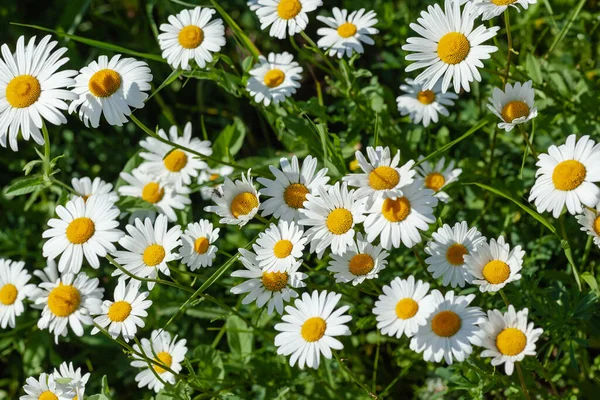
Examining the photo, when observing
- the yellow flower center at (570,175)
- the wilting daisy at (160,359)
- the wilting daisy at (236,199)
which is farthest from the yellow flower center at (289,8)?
the wilting daisy at (160,359)

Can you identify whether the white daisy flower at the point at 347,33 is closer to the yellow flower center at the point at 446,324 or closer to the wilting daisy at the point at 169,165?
the wilting daisy at the point at 169,165

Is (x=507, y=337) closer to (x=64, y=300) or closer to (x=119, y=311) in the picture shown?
(x=119, y=311)

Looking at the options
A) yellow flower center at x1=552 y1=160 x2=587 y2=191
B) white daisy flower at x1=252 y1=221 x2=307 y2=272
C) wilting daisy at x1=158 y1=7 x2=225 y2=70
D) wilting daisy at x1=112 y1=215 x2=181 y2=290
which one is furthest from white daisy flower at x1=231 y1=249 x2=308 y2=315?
yellow flower center at x1=552 y1=160 x2=587 y2=191

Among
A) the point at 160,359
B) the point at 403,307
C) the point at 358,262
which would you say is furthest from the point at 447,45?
the point at 160,359

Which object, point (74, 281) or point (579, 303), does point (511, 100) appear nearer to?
point (579, 303)

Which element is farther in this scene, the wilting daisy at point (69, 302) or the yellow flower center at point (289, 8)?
the yellow flower center at point (289, 8)

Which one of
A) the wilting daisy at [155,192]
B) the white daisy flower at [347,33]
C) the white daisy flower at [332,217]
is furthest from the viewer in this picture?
the wilting daisy at [155,192]
